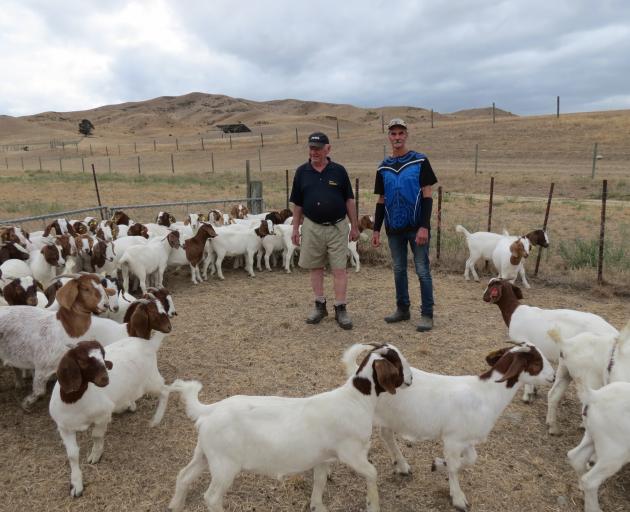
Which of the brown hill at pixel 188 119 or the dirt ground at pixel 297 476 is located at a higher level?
the brown hill at pixel 188 119

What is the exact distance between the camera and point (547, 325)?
15.1 feet

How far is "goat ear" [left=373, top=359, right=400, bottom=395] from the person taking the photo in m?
3.15

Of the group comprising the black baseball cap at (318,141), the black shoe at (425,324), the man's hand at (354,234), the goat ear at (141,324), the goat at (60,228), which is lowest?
the black shoe at (425,324)

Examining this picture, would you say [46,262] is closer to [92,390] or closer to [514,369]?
[92,390]

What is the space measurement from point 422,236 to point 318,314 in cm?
173

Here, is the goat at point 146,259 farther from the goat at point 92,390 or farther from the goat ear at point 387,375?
the goat ear at point 387,375

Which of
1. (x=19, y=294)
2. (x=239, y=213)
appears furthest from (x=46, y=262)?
(x=239, y=213)

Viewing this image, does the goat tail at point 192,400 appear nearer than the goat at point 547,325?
Yes

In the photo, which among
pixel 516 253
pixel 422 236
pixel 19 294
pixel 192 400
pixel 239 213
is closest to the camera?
pixel 192 400

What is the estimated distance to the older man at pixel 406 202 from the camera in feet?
19.2

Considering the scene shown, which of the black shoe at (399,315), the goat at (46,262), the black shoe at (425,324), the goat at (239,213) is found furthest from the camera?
the goat at (239,213)

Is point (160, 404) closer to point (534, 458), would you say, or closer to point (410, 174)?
point (534, 458)

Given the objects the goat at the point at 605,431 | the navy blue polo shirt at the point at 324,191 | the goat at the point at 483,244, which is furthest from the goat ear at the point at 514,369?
the goat at the point at 483,244

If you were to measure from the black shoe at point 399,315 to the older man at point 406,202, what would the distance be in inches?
12.0
